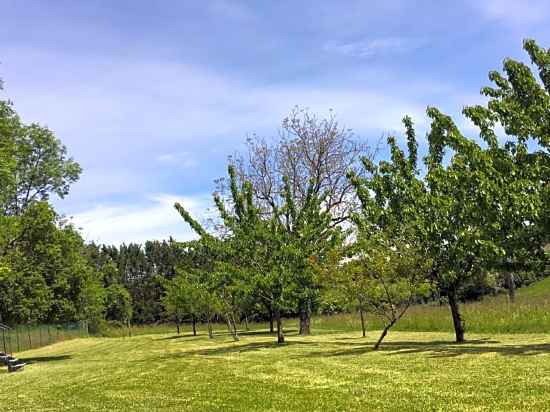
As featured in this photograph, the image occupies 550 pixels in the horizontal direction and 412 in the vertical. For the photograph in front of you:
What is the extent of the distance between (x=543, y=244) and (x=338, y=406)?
904cm

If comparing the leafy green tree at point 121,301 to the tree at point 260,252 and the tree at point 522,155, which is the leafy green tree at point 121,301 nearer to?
the tree at point 260,252

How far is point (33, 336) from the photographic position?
4753 cm

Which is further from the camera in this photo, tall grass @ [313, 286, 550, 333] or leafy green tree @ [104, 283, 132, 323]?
leafy green tree @ [104, 283, 132, 323]

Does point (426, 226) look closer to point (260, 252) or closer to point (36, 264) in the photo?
point (260, 252)

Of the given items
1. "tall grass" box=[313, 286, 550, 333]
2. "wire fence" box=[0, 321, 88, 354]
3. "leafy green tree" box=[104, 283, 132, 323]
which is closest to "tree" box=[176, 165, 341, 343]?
"tall grass" box=[313, 286, 550, 333]

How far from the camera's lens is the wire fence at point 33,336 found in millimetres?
41431

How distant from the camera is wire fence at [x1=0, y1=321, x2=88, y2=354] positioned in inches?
1631

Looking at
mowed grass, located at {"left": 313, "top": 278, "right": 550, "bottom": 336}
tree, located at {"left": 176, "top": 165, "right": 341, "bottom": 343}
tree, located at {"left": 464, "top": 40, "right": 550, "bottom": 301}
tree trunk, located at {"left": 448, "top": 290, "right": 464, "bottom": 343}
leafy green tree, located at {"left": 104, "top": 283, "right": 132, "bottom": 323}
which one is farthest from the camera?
leafy green tree, located at {"left": 104, "top": 283, "right": 132, "bottom": 323}

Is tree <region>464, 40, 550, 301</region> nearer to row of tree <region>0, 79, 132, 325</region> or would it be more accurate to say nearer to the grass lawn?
the grass lawn

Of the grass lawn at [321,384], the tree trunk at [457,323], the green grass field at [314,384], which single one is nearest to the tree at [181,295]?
the tree trunk at [457,323]

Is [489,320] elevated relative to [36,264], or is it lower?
lower

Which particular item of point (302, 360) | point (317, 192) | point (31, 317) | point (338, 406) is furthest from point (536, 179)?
point (31, 317)

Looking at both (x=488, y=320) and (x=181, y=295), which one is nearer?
(x=488, y=320)

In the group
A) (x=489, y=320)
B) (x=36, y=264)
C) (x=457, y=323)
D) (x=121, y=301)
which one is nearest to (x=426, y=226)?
(x=457, y=323)
